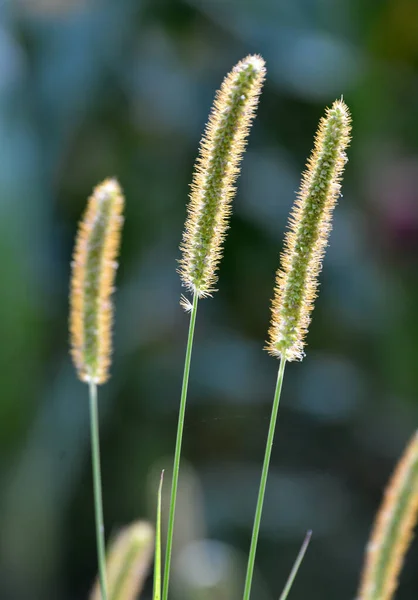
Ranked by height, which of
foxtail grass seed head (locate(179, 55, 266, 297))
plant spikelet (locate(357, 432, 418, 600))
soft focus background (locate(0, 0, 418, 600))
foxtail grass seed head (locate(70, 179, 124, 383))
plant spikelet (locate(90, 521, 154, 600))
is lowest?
plant spikelet (locate(90, 521, 154, 600))

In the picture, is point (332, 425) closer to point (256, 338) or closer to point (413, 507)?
point (256, 338)

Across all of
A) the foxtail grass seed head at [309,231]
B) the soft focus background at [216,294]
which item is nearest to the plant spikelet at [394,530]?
the foxtail grass seed head at [309,231]

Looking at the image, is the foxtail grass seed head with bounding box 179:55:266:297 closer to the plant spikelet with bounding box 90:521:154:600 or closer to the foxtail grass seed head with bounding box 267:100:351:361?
the foxtail grass seed head with bounding box 267:100:351:361

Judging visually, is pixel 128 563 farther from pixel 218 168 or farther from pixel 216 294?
pixel 216 294

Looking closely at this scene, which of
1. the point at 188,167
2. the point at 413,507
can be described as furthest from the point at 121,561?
the point at 188,167

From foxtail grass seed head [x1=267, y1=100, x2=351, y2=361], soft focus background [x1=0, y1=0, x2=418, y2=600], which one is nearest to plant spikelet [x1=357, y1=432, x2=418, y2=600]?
foxtail grass seed head [x1=267, y1=100, x2=351, y2=361]

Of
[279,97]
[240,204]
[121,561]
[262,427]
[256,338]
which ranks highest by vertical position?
[279,97]

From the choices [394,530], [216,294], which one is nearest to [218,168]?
[394,530]
